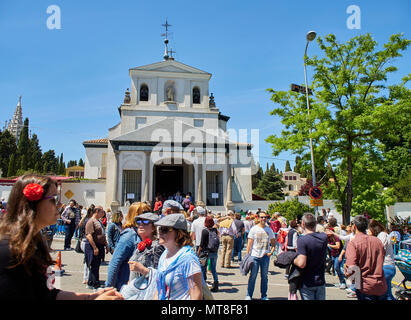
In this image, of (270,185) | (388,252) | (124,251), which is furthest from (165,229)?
(270,185)

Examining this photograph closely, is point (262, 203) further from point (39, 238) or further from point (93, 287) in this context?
point (39, 238)

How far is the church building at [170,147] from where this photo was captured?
25.3m

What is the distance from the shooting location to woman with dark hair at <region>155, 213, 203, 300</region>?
8.29 feet

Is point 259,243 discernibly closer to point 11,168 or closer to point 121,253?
point 121,253

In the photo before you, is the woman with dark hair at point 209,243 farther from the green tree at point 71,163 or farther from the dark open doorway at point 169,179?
the green tree at point 71,163

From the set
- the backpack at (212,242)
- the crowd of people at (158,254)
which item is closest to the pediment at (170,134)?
the crowd of people at (158,254)

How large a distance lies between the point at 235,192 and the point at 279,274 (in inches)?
954

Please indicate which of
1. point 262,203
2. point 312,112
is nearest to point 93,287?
point 312,112

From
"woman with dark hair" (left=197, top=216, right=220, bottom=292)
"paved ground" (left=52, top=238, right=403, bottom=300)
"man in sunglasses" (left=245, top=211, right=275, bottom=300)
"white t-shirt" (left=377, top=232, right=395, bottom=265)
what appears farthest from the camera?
"woman with dark hair" (left=197, top=216, right=220, bottom=292)

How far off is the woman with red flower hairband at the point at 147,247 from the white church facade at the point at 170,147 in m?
19.9

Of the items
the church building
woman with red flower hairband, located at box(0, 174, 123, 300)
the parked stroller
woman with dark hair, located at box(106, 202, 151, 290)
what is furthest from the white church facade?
woman with red flower hairband, located at box(0, 174, 123, 300)

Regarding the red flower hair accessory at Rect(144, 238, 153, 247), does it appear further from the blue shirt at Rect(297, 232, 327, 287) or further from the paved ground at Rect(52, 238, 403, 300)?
the paved ground at Rect(52, 238, 403, 300)

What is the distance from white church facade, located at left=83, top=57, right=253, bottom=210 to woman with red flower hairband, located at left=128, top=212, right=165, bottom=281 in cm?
1992

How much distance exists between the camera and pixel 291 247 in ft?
24.6
